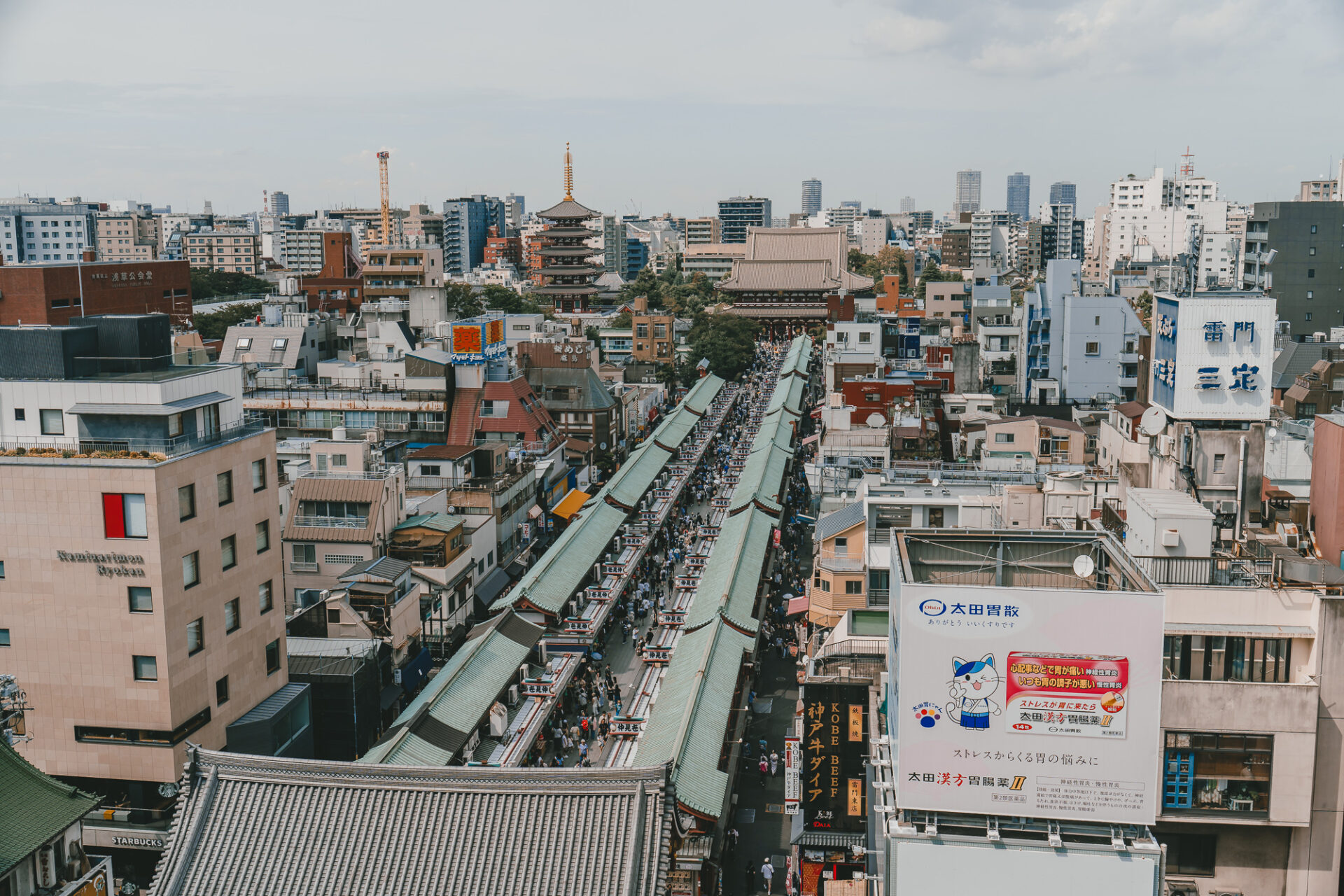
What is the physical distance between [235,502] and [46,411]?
164 inches

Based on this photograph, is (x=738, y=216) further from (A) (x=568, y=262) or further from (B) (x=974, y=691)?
(B) (x=974, y=691)

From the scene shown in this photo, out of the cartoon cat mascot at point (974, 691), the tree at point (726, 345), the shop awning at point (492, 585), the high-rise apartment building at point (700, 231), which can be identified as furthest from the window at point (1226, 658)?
the high-rise apartment building at point (700, 231)

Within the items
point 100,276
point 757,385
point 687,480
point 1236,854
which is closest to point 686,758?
point 1236,854

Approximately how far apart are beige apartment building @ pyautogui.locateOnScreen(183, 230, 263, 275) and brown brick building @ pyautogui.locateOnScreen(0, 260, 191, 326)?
3466 inches

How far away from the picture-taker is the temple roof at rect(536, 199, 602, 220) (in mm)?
110688

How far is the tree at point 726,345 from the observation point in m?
88.0

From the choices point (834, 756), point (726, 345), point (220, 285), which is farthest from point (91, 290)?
point (834, 756)

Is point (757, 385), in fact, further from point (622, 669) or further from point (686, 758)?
point (686, 758)

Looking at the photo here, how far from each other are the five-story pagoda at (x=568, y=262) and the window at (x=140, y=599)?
90.7 metres

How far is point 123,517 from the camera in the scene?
22.2 m

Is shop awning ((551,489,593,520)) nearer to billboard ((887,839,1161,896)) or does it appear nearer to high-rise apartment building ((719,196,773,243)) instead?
billboard ((887,839,1161,896))

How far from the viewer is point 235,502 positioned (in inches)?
982

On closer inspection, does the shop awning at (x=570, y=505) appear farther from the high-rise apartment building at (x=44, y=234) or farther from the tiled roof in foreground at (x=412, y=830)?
the high-rise apartment building at (x=44, y=234)

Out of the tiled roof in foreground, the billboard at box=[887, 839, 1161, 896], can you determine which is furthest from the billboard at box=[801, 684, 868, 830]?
the billboard at box=[887, 839, 1161, 896]
